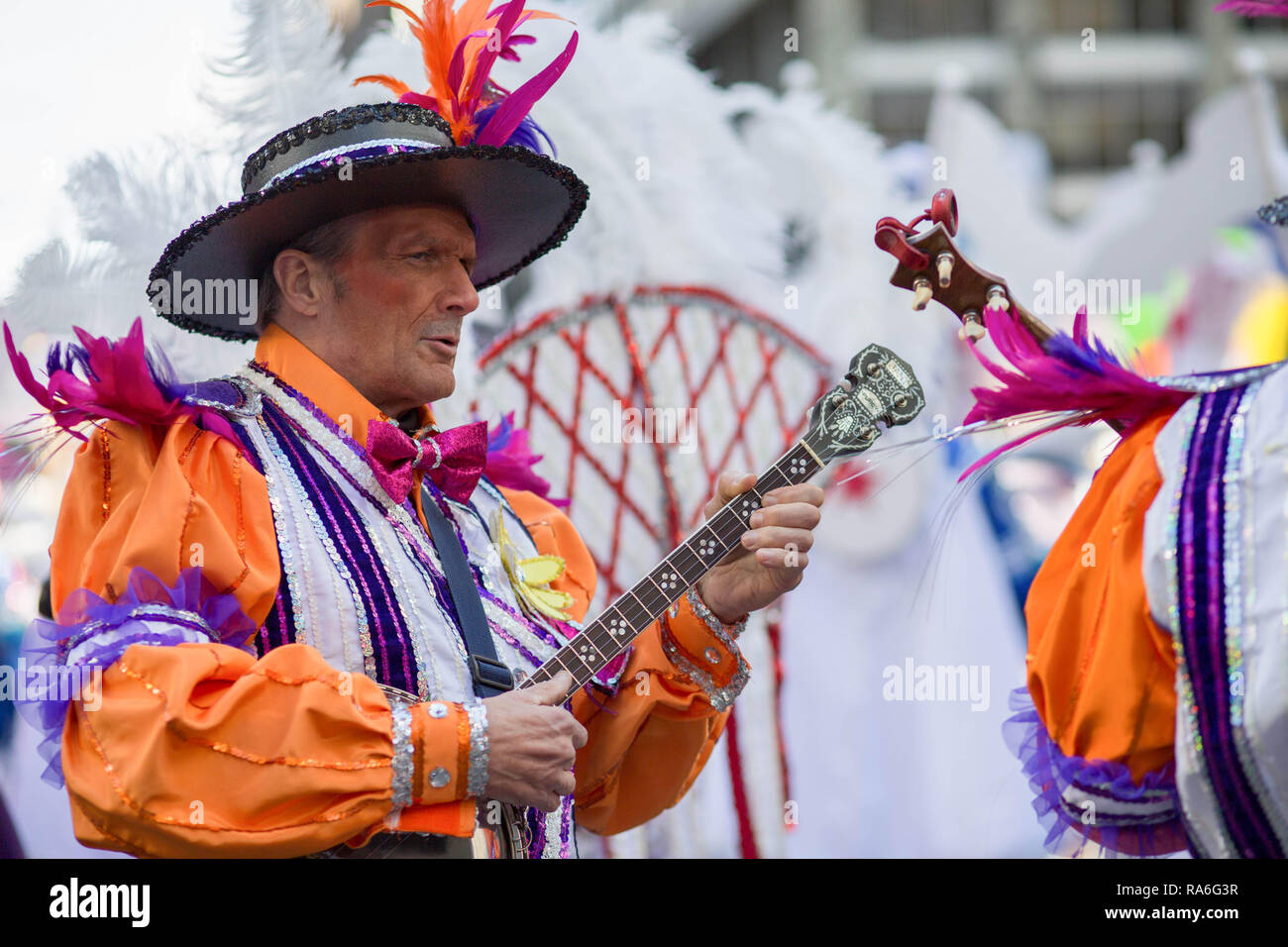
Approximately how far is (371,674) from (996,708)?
12.3 feet

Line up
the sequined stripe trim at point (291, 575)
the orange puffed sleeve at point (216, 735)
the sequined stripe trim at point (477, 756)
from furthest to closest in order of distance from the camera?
1. the sequined stripe trim at point (291, 575)
2. the sequined stripe trim at point (477, 756)
3. the orange puffed sleeve at point (216, 735)

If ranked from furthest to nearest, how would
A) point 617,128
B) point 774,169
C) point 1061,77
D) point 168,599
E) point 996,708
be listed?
point 1061,77 → point 996,708 → point 774,169 → point 617,128 → point 168,599

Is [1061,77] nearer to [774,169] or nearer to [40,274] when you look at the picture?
[774,169]

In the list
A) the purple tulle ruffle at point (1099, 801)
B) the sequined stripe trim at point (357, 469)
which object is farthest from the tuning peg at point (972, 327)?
the sequined stripe trim at point (357, 469)

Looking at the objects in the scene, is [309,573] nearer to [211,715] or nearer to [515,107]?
[211,715]

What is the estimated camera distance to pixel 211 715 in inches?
76.5

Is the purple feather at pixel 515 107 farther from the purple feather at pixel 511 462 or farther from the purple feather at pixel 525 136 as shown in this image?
the purple feather at pixel 511 462

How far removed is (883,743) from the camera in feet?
15.3

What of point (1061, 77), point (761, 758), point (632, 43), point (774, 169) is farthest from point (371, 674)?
point (1061, 77)

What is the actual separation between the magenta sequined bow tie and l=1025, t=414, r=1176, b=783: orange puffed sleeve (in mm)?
949

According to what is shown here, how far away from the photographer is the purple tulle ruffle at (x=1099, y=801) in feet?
6.47

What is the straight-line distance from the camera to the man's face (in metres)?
2.45

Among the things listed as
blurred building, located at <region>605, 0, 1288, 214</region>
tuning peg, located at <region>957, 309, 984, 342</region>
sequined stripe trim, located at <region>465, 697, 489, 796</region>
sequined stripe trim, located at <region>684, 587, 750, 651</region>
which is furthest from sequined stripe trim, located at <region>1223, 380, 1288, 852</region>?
blurred building, located at <region>605, 0, 1288, 214</region>

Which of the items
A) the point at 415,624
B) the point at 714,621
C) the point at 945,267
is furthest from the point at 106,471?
the point at 945,267
